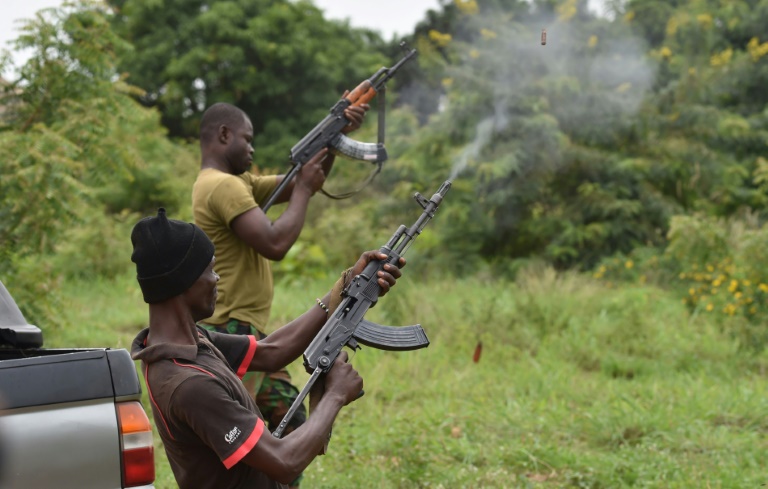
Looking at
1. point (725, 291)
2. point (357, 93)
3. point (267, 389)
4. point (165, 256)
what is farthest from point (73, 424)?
point (725, 291)

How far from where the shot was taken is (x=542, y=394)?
6.15 m

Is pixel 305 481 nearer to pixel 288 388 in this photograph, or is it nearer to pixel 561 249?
pixel 288 388

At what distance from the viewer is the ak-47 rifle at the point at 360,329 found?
8.54 feet

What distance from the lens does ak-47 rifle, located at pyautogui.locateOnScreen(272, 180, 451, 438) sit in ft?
8.54

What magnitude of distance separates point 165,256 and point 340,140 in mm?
1931

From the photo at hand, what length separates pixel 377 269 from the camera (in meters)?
2.82

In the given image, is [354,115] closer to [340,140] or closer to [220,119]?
[340,140]

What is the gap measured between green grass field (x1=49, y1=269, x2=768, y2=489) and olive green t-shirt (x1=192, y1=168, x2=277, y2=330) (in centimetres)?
125

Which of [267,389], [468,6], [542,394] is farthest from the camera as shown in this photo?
[468,6]

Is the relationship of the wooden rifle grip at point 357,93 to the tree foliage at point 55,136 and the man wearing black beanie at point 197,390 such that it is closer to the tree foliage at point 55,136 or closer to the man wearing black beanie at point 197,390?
the man wearing black beanie at point 197,390

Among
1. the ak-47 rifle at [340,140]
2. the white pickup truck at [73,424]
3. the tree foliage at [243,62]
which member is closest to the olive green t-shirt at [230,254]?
the ak-47 rifle at [340,140]

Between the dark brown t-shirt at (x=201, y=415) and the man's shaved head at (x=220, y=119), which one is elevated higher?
the man's shaved head at (x=220, y=119)

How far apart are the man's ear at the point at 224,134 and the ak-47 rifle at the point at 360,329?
4.48 ft

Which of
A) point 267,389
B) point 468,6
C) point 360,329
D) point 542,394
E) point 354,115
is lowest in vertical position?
point 542,394
